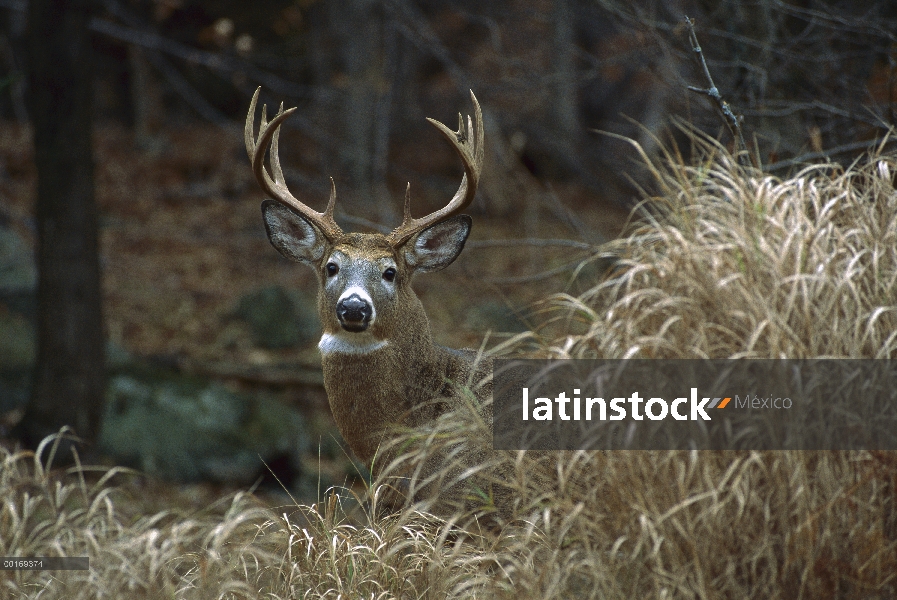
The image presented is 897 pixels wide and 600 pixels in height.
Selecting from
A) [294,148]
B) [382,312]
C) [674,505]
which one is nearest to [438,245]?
[382,312]

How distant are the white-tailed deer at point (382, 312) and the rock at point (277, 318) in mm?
6159

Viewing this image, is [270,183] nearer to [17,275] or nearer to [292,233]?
[292,233]

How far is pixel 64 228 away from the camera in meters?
7.54

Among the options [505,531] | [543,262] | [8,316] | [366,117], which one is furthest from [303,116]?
[505,531]

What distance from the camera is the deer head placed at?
4.19 metres

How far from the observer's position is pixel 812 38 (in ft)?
18.5

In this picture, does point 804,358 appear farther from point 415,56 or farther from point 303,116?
point 415,56

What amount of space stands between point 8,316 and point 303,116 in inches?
261

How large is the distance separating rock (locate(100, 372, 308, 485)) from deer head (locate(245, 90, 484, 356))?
4.19m

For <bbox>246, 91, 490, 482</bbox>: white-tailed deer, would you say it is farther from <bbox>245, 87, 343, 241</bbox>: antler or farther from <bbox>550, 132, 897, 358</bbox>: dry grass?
<bbox>550, 132, 897, 358</bbox>: dry grass

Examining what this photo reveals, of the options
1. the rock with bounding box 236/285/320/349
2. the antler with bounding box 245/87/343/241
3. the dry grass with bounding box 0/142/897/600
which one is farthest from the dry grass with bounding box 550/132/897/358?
the rock with bounding box 236/285/320/349

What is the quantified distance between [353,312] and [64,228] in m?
4.44

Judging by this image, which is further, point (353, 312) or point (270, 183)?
point (270, 183)

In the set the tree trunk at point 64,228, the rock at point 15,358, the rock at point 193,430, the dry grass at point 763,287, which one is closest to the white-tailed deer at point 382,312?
the dry grass at point 763,287
